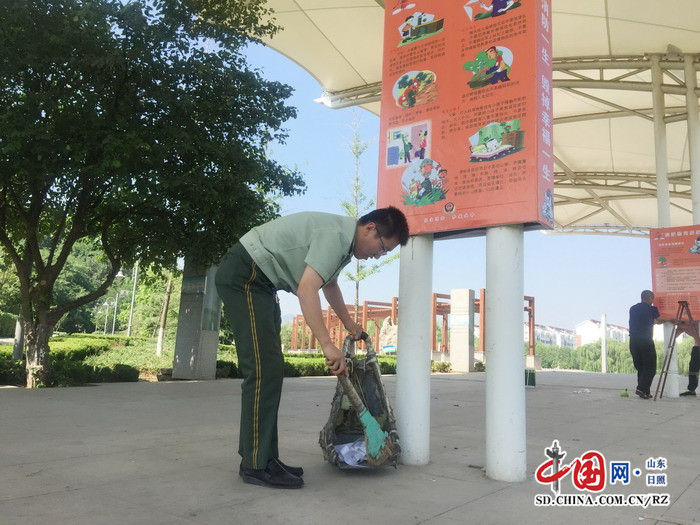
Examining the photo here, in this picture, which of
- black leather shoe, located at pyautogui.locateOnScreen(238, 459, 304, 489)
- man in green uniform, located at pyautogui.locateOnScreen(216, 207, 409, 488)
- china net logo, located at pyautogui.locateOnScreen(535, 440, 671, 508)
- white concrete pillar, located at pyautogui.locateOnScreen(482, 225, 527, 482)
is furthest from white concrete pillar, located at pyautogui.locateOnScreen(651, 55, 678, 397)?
black leather shoe, located at pyautogui.locateOnScreen(238, 459, 304, 489)

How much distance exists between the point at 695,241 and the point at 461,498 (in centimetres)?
921

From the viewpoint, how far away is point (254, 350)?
9.95 feet

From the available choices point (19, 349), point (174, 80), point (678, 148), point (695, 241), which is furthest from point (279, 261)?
point (678, 148)

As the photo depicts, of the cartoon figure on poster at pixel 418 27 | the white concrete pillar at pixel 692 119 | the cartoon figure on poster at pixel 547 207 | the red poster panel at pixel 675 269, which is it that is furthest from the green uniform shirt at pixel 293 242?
the white concrete pillar at pixel 692 119

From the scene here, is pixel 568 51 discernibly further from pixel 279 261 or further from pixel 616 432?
pixel 279 261

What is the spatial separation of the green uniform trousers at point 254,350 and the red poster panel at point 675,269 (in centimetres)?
918

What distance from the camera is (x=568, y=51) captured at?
13.0m

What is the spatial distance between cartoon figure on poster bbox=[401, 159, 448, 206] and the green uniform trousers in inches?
48.0

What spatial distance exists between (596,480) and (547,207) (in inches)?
61.7

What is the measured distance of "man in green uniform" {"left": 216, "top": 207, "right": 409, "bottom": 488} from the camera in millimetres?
2965

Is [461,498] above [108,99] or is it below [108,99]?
below

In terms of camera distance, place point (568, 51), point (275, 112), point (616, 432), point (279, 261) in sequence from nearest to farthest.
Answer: point (279, 261) < point (616, 432) < point (275, 112) < point (568, 51)

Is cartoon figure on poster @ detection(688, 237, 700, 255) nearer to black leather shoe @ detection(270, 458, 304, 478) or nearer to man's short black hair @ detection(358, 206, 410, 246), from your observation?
man's short black hair @ detection(358, 206, 410, 246)

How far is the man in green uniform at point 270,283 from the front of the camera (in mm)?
2965
